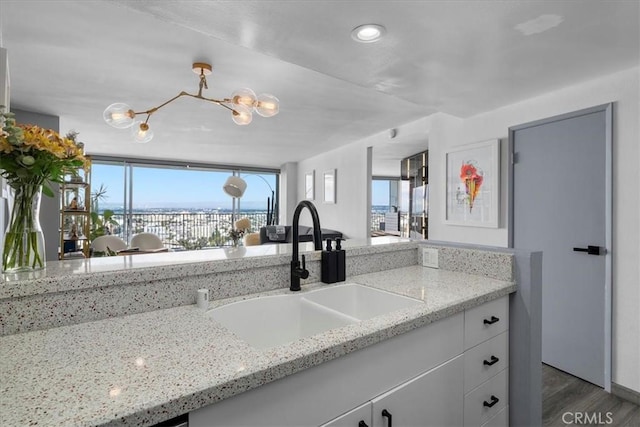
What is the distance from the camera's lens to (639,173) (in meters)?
2.04

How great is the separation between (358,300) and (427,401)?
1.57 ft

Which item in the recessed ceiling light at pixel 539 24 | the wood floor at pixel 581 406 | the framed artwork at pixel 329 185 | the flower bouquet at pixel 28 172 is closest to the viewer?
the flower bouquet at pixel 28 172

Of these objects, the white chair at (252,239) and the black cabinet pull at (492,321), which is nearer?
the black cabinet pull at (492,321)

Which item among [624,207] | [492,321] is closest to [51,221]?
[492,321]

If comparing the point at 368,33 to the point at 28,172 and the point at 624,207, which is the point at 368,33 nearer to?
the point at 28,172

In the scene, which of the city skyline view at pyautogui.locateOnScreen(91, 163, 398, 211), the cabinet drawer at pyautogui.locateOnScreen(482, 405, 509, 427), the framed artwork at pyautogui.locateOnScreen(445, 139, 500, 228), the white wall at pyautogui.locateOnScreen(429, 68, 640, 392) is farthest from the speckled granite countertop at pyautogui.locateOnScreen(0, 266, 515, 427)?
the city skyline view at pyautogui.locateOnScreen(91, 163, 398, 211)

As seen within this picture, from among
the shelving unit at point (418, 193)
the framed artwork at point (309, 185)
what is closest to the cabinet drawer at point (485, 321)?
the shelving unit at point (418, 193)

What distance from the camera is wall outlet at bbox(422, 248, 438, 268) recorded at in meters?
1.79

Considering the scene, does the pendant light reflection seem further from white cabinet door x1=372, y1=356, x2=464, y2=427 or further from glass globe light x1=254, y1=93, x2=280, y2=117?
white cabinet door x1=372, y1=356, x2=464, y2=427

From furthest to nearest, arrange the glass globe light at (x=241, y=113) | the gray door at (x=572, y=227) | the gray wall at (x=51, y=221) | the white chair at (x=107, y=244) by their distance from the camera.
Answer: the white chair at (x=107, y=244), the gray wall at (x=51, y=221), the glass globe light at (x=241, y=113), the gray door at (x=572, y=227)

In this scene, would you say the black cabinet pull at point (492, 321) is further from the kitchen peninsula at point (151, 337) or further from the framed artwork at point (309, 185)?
the framed artwork at point (309, 185)

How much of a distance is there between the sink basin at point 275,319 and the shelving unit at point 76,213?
3.82 m

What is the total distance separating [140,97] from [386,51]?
Result: 243cm

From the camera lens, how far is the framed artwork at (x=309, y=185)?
6.66 metres
